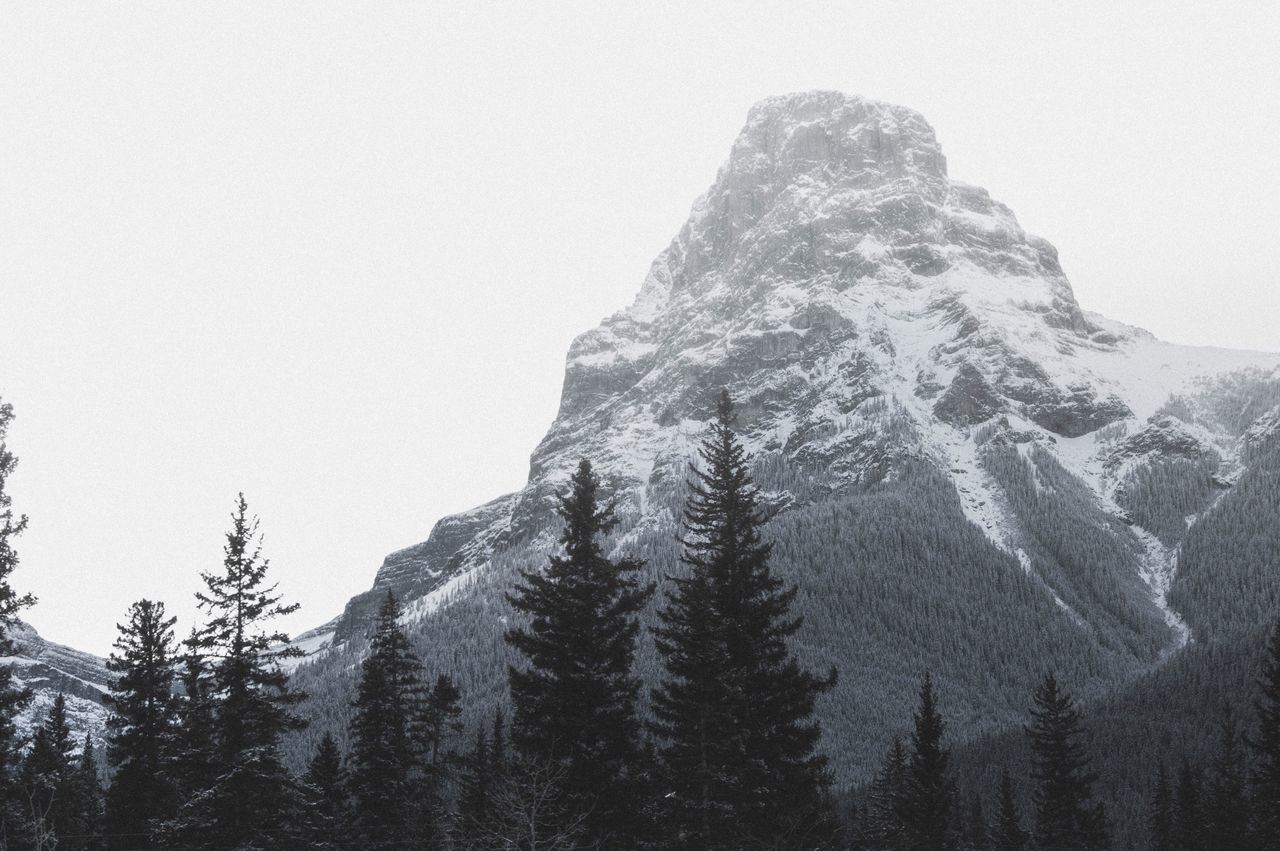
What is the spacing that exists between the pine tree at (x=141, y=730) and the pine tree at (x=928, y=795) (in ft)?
96.1

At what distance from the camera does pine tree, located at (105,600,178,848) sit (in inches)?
1384

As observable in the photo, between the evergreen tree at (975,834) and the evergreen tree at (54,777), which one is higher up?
the evergreen tree at (54,777)

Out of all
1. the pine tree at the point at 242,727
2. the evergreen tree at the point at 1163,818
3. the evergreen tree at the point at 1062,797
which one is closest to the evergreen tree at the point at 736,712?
the pine tree at the point at 242,727

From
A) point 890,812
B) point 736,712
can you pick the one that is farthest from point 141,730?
point 890,812

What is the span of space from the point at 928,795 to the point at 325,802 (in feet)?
81.6

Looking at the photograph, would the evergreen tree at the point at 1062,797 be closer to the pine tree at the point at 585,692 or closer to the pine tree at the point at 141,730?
the pine tree at the point at 585,692

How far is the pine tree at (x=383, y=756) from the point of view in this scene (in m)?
37.8

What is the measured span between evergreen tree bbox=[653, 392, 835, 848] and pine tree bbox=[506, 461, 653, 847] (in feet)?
3.83

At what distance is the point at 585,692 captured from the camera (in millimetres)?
25922

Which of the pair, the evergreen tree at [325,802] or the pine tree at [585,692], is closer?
the pine tree at [585,692]

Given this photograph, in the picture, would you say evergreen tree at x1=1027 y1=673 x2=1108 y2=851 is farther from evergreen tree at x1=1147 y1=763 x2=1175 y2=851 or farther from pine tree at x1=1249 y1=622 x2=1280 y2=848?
evergreen tree at x1=1147 y1=763 x2=1175 y2=851

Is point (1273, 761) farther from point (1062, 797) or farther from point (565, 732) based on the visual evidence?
point (565, 732)

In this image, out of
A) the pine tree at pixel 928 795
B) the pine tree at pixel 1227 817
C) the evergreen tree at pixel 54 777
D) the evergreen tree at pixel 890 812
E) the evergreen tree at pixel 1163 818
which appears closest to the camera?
the evergreen tree at pixel 54 777

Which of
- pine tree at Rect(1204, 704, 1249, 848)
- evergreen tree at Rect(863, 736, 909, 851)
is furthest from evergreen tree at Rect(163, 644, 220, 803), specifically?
pine tree at Rect(1204, 704, 1249, 848)
